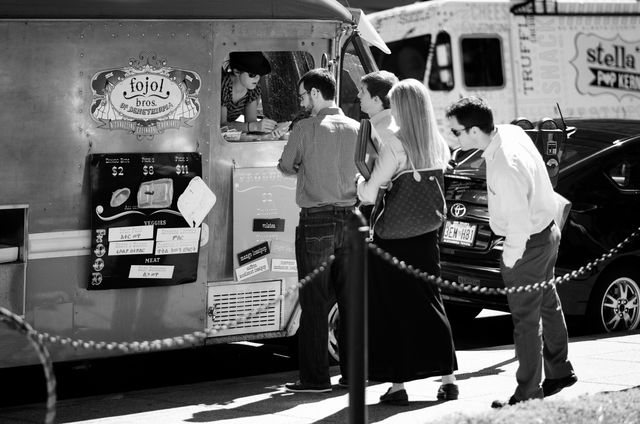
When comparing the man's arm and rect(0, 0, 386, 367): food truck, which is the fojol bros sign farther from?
the man's arm

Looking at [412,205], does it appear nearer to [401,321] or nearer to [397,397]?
[401,321]

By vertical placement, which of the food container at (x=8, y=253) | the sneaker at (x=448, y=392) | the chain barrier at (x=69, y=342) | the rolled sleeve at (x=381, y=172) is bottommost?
the sneaker at (x=448, y=392)

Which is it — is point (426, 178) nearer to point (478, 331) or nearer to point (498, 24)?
point (478, 331)

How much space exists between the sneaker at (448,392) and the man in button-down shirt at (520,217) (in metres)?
0.41

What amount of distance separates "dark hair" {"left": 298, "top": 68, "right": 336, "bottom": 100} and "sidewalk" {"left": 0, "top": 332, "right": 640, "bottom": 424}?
6.17 feet

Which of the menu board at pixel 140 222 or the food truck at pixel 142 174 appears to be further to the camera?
the menu board at pixel 140 222

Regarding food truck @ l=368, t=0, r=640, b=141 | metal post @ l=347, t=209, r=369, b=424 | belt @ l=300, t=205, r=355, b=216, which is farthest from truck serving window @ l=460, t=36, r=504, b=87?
metal post @ l=347, t=209, r=369, b=424

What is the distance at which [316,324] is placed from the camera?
7.44 meters

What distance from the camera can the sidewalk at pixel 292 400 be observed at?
6.84 m

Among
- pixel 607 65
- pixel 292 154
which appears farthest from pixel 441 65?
pixel 292 154

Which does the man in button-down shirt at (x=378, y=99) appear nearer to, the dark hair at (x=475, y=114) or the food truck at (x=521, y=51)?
the dark hair at (x=475, y=114)

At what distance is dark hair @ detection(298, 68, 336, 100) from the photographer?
742cm

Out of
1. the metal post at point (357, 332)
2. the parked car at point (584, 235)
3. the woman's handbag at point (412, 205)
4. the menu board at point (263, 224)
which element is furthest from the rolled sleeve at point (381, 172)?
the parked car at point (584, 235)

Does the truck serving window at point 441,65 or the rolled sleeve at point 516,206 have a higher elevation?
the truck serving window at point 441,65
